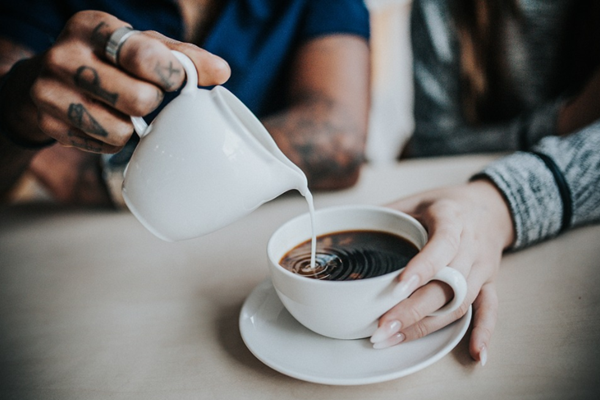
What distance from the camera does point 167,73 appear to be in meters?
Answer: 0.55

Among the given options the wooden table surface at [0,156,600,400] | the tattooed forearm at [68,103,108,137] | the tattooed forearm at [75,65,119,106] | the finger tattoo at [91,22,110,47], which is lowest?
the wooden table surface at [0,156,600,400]

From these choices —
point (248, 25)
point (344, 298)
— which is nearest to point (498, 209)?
point (344, 298)

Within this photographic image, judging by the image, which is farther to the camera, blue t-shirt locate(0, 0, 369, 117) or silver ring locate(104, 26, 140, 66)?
blue t-shirt locate(0, 0, 369, 117)

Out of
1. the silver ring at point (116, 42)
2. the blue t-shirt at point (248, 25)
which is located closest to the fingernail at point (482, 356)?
the silver ring at point (116, 42)

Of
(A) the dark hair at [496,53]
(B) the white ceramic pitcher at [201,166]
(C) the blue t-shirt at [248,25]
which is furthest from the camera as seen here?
(A) the dark hair at [496,53]

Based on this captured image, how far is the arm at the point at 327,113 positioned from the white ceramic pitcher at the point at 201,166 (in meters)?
0.64

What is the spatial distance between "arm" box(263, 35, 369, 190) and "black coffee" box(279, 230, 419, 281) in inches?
18.1

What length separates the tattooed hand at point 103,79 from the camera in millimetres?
559

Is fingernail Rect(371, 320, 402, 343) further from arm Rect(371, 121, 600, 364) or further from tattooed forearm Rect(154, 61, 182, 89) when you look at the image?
tattooed forearm Rect(154, 61, 182, 89)

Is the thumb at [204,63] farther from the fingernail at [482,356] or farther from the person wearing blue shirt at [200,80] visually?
the fingernail at [482,356]

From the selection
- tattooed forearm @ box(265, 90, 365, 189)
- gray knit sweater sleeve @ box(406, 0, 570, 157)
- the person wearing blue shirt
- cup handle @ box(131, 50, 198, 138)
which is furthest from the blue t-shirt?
cup handle @ box(131, 50, 198, 138)

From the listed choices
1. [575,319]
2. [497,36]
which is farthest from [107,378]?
[497,36]

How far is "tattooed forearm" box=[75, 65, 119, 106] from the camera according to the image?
585 mm

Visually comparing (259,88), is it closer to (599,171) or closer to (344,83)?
(344,83)
